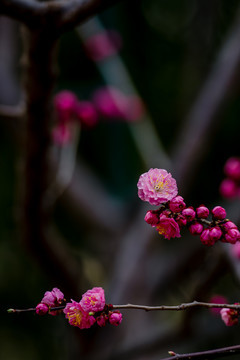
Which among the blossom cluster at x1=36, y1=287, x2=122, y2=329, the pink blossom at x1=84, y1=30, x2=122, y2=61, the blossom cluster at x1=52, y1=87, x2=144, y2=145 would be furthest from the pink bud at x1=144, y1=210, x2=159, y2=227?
the pink blossom at x1=84, y1=30, x2=122, y2=61

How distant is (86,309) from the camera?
548 millimetres

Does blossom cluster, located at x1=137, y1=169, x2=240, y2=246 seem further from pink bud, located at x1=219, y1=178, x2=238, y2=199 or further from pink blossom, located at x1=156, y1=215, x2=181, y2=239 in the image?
pink bud, located at x1=219, y1=178, x2=238, y2=199

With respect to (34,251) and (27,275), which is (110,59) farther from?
(27,275)

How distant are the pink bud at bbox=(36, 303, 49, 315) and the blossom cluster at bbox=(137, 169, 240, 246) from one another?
0.55 ft

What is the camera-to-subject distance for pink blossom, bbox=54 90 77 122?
4.91 feet

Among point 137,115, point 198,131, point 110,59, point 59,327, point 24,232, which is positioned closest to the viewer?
point 24,232

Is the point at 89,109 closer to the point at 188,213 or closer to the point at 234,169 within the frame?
the point at 234,169

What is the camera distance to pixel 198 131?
1.81m

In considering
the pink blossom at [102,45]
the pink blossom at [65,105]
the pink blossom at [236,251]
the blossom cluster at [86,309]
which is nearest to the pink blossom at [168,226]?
the blossom cluster at [86,309]

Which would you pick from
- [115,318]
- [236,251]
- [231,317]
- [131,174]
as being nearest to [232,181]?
[236,251]

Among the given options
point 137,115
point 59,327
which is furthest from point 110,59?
point 59,327

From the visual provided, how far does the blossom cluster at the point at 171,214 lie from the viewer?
542 mm

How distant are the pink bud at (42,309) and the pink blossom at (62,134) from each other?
103 cm

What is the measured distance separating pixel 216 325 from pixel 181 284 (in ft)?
1.39
